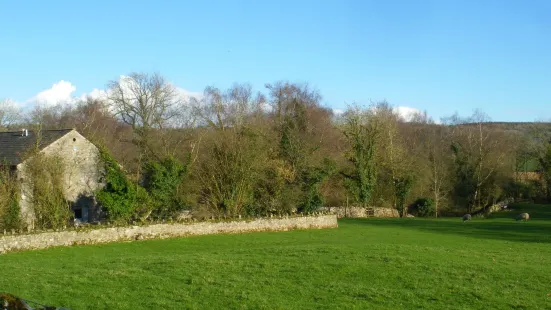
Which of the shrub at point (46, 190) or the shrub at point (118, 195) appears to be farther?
the shrub at point (118, 195)

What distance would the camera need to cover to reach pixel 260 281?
15.1 meters

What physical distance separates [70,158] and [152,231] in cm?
1010

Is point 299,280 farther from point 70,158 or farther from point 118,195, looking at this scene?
point 70,158

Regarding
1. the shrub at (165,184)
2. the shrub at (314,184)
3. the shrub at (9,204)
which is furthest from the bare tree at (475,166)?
the shrub at (9,204)

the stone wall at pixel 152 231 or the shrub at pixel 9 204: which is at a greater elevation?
the shrub at pixel 9 204

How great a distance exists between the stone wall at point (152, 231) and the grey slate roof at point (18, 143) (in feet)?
28.7

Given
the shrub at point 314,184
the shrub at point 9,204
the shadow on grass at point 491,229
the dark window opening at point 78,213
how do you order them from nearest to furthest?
the shrub at point 9,204 → the shadow on grass at point 491,229 → the dark window opening at point 78,213 → the shrub at point 314,184

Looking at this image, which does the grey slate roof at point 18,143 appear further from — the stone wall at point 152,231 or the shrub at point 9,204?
the stone wall at point 152,231

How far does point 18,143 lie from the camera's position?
124 ft

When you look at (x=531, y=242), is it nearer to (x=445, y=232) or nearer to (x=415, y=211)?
(x=445, y=232)

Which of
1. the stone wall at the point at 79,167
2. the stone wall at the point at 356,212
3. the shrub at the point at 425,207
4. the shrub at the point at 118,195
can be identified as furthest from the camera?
the shrub at the point at 425,207

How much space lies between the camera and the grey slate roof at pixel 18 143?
117 ft

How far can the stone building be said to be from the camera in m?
35.5

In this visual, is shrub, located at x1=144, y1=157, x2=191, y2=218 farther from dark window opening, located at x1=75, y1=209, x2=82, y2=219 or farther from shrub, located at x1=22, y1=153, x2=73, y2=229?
shrub, located at x1=22, y1=153, x2=73, y2=229
